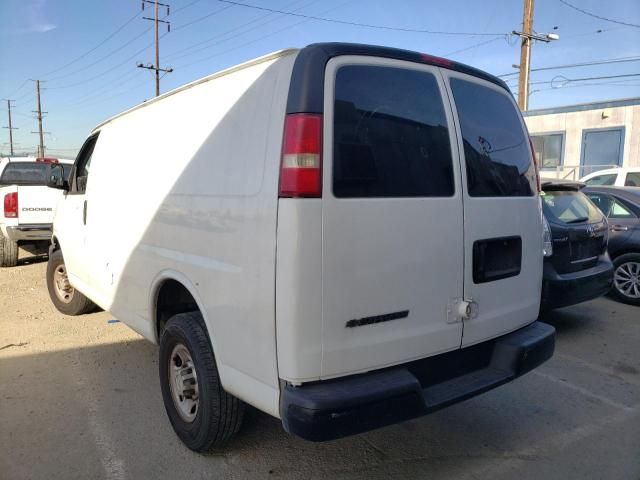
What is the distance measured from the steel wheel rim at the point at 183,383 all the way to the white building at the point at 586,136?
17463 mm

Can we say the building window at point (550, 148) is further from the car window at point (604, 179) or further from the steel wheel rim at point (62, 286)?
the steel wheel rim at point (62, 286)

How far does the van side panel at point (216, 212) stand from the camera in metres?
2.28

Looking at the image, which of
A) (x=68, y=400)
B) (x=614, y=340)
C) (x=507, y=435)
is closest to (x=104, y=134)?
(x=68, y=400)

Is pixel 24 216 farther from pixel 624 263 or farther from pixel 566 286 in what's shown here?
pixel 624 263

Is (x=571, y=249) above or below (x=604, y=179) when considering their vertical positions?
below

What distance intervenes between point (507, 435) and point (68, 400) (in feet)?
10.2

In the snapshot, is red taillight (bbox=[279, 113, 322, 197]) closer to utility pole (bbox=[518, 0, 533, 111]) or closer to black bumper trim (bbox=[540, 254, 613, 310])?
black bumper trim (bbox=[540, 254, 613, 310])

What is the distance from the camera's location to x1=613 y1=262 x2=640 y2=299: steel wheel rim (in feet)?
21.2

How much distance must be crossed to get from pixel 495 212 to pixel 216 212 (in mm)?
1532

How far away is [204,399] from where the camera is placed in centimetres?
276

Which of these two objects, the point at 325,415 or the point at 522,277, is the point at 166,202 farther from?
the point at 522,277

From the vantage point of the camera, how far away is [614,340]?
17.0 feet

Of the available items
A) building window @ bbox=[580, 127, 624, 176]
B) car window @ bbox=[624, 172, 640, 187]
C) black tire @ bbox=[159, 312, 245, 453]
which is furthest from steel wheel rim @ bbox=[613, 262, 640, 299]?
building window @ bbox=[580, 127, 624, 176]

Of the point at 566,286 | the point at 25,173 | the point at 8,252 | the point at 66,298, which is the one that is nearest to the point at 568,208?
the point at 566,286
